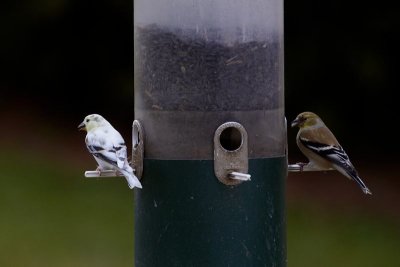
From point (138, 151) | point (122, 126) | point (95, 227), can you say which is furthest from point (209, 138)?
point (122, 126)

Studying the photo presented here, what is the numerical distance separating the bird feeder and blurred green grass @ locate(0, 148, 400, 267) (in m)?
4.29

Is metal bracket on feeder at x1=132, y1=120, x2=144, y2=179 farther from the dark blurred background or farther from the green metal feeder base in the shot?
the dark blurred background

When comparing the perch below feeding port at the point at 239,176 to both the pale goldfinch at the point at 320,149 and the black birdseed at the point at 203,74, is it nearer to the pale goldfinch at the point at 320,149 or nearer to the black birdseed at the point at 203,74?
the black birdseed at the point at 203,74

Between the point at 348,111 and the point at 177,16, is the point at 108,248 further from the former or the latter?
the point at 177,16

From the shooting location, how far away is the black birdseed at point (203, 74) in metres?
5.39

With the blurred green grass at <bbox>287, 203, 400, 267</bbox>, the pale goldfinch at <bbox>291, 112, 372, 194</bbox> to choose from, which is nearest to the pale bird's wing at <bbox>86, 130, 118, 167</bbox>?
the pale goldfinch at <bbox>291, 112, 372, 194</bbox>

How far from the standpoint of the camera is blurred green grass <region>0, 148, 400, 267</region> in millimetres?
10055

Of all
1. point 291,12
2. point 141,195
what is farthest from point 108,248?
point 141,195

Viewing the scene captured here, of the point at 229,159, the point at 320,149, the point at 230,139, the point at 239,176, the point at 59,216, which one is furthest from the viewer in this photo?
the point at 59,216

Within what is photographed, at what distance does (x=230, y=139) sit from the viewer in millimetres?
5512

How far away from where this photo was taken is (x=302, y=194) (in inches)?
456

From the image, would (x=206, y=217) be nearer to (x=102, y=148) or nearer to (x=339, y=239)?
(x=102, y=148)

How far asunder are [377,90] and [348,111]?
12.6 inches

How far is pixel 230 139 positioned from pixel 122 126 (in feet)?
23.2
